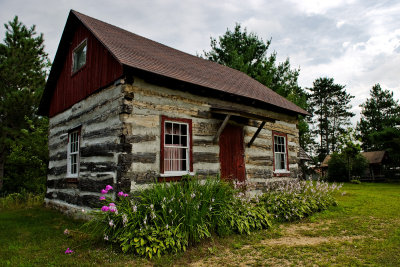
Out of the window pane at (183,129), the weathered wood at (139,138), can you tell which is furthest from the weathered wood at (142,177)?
the window pane at (183,129)

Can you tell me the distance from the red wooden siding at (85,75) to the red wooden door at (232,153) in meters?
4.13

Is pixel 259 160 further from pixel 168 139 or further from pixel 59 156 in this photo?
pixel 59 156

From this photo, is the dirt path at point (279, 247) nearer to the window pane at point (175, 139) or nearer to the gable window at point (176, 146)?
the gable window at point (176, 146)

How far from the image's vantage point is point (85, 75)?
29.9 feet

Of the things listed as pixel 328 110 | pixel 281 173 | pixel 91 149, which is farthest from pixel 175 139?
pixel 328 110

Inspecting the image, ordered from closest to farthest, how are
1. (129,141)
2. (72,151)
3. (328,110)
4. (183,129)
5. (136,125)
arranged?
1. (129,141)
2. (136,125)
3. (183,129)
4. (72,151)
5. (328,110)

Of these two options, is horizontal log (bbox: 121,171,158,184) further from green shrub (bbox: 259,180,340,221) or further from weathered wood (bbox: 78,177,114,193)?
green shrub (bbox: 259,180,340,221)

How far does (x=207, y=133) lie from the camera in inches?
341

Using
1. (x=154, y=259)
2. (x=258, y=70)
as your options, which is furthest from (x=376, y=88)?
(x=154, y=259)

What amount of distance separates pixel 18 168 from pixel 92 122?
→ 502 inches

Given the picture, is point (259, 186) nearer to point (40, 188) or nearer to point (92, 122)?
→ point (92, 122)

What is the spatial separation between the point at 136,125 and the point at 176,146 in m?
1.40

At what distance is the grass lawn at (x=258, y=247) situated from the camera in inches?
177

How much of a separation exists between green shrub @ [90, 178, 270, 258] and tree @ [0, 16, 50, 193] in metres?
14.6
